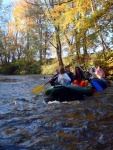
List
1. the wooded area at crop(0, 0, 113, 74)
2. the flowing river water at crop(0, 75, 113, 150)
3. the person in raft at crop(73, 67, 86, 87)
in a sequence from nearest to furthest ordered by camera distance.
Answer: the flowing river water at crop(0, 75, 113, 150) → the person in raft at crop(73, 67, 86, 87) → the wooded area at crop(0, 0, 113, 74)

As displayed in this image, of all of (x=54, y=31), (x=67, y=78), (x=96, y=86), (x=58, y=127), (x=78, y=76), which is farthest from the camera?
(x=54, y=31)

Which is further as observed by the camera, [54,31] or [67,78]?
[54,31]

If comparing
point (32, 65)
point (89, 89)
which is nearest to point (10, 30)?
point (32, 65)

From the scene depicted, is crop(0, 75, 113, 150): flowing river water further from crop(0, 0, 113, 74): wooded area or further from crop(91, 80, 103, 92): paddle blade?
crop(0, 0, 113, 74): wooded area

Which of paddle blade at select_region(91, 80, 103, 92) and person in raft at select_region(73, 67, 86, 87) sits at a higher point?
person in raft at select_region(73, 67, 86, 87)

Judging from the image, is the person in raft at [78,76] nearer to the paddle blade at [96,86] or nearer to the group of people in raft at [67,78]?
the group of people in raft at [67,78]

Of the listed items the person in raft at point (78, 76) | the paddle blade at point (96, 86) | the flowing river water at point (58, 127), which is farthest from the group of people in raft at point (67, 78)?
the flowing river water at point (58, 127)

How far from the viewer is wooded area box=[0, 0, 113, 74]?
15250mm

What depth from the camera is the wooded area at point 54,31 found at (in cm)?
1525

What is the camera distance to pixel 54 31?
77.0 feet

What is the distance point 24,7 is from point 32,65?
7237 millimetres

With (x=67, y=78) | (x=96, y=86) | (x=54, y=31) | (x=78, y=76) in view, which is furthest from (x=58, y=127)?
(x=54, y=31)

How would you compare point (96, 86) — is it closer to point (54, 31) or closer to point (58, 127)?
point (58, 127)

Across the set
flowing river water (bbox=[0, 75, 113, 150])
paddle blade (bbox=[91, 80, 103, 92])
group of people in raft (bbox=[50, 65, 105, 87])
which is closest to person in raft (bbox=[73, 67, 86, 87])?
group of people in raft (bbox=[50, 65, 105, 87])
